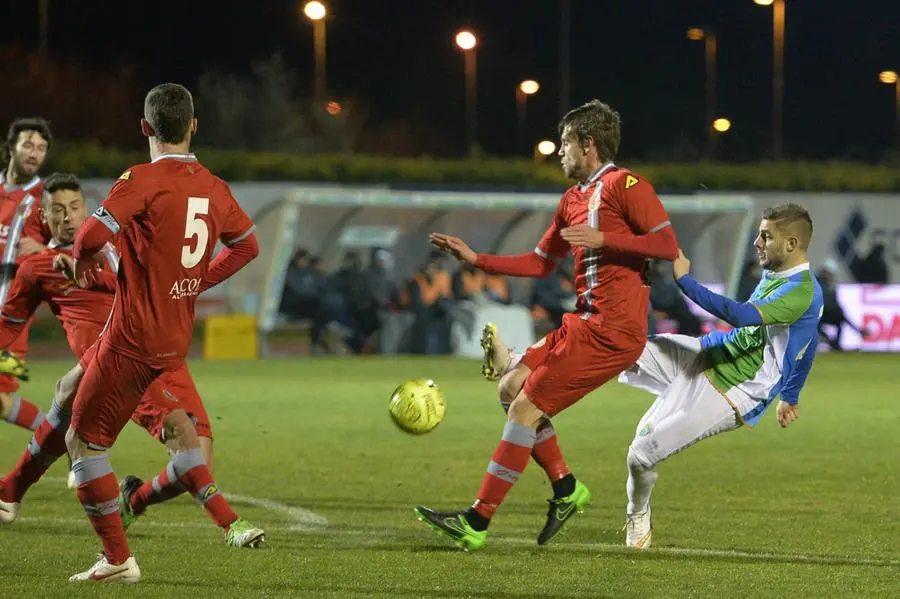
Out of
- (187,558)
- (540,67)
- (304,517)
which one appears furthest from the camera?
(540,67)

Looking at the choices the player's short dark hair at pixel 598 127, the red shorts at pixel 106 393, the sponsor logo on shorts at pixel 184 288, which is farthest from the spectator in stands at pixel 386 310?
the red shorts at pixel 106 393

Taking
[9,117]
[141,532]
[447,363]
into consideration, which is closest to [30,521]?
[141,532]

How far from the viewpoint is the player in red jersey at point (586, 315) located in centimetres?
726

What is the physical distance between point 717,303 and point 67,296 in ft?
12.3

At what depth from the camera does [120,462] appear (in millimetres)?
11461

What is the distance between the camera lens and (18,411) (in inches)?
376

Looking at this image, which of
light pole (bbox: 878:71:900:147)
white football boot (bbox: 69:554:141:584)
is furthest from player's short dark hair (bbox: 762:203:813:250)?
light pole (bbox: 878:71:900:147)

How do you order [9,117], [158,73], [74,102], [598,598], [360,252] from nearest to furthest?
[598,598] < [360,252] < [9,117] < [74,102] < [158,73]

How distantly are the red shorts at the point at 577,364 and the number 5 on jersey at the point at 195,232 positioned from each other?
71.7 inches

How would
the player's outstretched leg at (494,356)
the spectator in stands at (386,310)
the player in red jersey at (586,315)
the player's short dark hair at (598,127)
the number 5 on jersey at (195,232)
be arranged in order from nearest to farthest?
the number 5 on jersey at (195,232) < the player in red jersey at (586,315) < the player's short dark hair at (598,127) < the player's outstretched leg at (494,356) < the spectator in stands at (386,310)

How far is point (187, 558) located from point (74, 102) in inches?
2079

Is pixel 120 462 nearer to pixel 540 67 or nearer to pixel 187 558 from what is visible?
pixel 187 558

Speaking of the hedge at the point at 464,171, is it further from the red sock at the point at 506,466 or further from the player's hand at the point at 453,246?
the red sock at the point at 506,466

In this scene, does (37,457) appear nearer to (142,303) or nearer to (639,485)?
(142,303)
